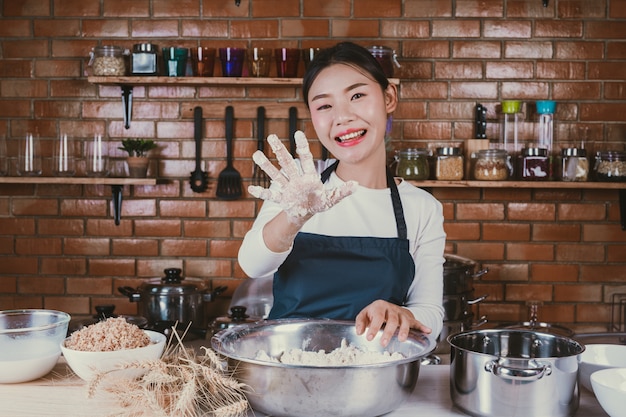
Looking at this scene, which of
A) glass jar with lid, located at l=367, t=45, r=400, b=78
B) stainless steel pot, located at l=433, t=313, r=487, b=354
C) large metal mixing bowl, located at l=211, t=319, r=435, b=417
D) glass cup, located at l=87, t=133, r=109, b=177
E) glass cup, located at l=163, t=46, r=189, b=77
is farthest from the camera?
glass cup, located at l=87, t=133, r=109, b=177

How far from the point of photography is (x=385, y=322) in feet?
5.09

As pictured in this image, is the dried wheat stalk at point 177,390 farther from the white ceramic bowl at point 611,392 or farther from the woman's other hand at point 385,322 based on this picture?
the white ceramic bowl at point 611,392

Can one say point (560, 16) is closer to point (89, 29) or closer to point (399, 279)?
point (399, 279)

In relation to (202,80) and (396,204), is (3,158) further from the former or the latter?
(396,204)

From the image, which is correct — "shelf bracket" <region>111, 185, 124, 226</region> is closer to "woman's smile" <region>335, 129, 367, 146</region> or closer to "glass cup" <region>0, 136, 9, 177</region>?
"glass cup" <region>0, 136, 9, 177</region>

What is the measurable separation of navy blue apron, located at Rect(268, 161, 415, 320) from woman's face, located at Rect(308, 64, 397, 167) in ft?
0.80

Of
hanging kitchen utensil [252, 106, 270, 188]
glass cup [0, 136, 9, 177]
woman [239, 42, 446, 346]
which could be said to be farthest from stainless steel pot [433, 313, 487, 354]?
glass cup [0, 136, 9, 177]

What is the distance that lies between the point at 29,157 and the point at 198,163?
2.48 ft

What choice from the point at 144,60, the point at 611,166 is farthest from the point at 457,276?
the point at 144,60

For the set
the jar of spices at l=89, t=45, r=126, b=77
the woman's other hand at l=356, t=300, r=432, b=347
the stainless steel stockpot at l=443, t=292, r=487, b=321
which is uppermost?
the jar of spices at l=89, t=45, r=126, b=77

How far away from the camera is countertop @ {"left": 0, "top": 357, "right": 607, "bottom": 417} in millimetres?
1320

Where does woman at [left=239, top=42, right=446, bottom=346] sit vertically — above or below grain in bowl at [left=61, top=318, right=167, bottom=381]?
above

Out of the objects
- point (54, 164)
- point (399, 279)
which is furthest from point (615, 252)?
point (54, 164)

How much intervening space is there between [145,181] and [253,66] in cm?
68
